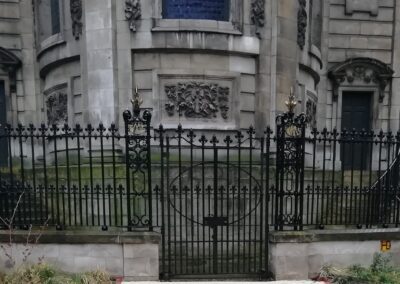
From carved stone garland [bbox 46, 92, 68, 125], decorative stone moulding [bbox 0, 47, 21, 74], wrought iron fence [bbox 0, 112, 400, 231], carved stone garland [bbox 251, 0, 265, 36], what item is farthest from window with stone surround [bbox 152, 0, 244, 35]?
decorative stone moulding [bbox 0, 47, 21, 74]

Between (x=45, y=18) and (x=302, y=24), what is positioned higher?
(x=45, y=18)

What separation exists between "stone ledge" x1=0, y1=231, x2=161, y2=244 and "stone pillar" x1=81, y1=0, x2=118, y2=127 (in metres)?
3.68

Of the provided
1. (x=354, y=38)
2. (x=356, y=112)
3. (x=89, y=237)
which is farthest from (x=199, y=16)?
(x=356, y=112)

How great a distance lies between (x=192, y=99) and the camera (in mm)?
9234

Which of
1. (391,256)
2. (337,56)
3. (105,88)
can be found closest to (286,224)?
(391,256)

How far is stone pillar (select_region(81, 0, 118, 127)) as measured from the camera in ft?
30.0

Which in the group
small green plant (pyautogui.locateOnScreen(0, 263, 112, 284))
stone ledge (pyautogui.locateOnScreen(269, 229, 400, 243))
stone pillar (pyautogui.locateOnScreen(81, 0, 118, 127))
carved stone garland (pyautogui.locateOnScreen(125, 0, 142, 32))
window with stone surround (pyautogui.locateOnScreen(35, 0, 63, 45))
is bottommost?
small green plant (pyautogui.locateOnScreen(0, 263, 112, 284))

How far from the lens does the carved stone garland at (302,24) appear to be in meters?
10.9

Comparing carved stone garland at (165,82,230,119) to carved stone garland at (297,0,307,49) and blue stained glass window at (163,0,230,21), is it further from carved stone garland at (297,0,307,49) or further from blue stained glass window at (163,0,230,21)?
carved stone garland at (297,0,307,49)

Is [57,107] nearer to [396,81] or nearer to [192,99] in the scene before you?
[192,99]

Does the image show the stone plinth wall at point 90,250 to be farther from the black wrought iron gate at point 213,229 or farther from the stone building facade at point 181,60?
the stone building facade at point 181,60

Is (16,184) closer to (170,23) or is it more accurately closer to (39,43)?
(170,23)

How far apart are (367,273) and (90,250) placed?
16.6 ft

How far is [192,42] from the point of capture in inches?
356
